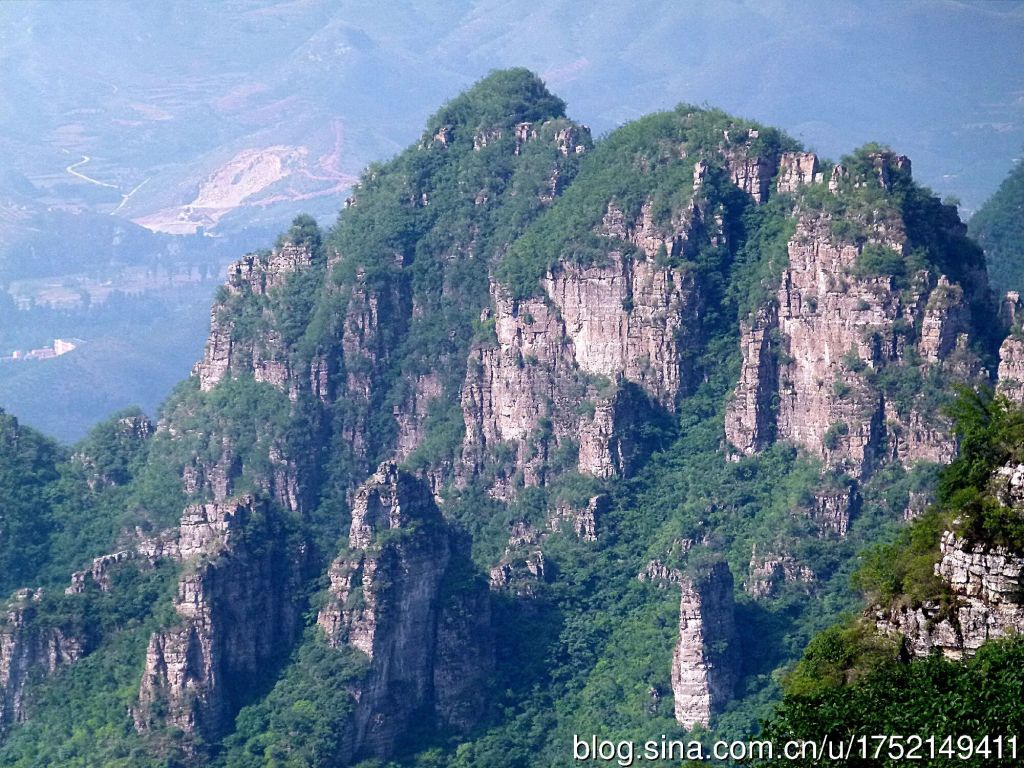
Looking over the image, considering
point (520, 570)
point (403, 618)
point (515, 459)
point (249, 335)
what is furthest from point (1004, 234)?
point (403, 618)

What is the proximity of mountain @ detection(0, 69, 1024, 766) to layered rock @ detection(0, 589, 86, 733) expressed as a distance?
61mm

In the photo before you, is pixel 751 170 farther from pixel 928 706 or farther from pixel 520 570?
pixel 928 706

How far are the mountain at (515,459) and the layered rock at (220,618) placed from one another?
0.25 ft

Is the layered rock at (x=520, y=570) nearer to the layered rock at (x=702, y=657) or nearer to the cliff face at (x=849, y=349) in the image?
the layered rock at (x=702, y=657)

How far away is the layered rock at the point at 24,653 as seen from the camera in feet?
185

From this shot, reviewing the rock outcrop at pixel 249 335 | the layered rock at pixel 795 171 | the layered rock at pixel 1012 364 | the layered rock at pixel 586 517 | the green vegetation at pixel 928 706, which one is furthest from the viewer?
the rock outcrop at pixel 249 335

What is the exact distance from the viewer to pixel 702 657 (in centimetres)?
5584

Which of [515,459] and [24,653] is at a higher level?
[515,459]

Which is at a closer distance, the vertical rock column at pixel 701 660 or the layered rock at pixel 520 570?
the vertical rock column at pixel 701 660

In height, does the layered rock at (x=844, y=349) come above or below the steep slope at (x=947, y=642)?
above

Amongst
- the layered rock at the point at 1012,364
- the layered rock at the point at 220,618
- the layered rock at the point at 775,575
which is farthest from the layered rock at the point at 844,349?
the layered rock at the point at 220,618

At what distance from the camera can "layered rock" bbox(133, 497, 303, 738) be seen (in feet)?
178

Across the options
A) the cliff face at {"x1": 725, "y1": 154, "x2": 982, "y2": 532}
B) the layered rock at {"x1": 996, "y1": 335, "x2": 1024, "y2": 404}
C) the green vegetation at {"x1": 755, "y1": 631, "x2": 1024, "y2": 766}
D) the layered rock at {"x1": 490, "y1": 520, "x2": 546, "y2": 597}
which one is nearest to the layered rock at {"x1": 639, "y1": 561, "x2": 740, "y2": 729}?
the layered rock at {"x1": 490, "y1": 520, "x2": 546, "y2": 597}

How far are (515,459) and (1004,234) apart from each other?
90.0ft
